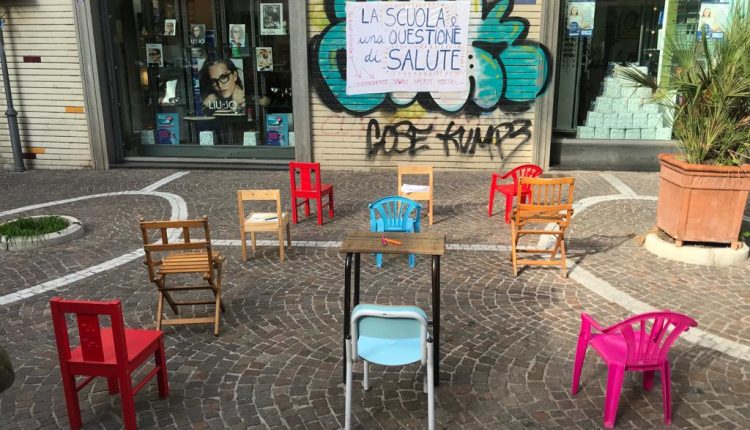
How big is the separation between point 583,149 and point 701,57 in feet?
17.5

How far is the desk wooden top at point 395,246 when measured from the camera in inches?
158

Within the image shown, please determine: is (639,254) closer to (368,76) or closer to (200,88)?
(368,76)

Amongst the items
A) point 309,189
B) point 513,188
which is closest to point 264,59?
point 309,189

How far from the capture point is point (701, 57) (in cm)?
644

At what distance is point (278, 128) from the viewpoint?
12711 mm

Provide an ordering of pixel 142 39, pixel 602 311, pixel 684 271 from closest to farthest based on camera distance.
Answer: pixel 602 311 → pixel 684 271 → pixel 142 39

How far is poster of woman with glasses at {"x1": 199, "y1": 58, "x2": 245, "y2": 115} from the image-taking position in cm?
1277

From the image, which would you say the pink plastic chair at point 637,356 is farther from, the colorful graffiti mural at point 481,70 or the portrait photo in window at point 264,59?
the portrait photo in window at point 264,59

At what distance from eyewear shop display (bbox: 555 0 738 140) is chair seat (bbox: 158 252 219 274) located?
872 centimetres

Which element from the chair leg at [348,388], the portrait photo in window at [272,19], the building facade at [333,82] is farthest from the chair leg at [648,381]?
the portrait photo in window at [272,19]

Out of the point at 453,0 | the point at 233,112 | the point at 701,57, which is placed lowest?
the point at 233,112

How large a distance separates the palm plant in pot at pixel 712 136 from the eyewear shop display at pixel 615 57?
4.91 metres

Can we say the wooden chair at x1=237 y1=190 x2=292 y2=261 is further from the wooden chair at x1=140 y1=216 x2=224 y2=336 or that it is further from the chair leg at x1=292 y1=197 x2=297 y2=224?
the wooden chair at x1=140 y1=216 x2=224 y2=336

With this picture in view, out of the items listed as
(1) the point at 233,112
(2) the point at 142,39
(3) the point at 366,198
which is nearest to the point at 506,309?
(3) the point at 366,198
